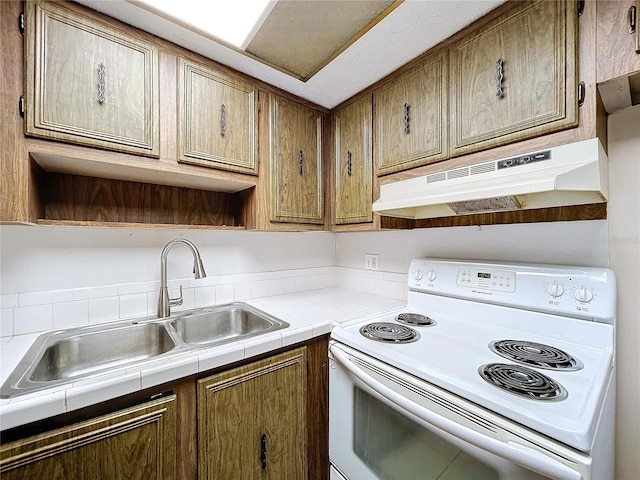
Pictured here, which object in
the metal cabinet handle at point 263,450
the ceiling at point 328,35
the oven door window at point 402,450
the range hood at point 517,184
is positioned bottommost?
the metal cabinet handle at point 263,450

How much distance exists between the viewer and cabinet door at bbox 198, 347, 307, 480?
0.99 metres

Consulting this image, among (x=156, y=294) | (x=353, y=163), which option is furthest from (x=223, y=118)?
(x=156, y=294)

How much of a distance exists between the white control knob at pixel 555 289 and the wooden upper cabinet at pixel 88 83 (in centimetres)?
170

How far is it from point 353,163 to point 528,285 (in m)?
1.06

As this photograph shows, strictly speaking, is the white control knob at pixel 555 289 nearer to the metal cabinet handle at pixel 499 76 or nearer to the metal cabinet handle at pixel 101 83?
the metal cabinet handle at pixel 499 76

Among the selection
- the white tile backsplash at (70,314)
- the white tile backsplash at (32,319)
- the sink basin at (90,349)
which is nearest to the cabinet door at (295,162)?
the sink basin at (90,349)

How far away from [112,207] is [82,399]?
0.92m

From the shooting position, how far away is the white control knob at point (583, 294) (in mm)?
1013

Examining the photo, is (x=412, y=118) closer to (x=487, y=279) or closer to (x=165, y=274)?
(x=487, y=279)

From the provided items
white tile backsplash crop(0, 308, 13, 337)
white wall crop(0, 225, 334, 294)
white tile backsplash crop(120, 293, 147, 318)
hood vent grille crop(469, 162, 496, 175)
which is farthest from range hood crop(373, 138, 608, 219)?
white tile backsplash crop(0, 308, 13, 337)

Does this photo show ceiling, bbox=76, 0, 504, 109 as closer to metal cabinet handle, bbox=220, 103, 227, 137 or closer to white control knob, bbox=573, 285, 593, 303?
metal cabinet handle, bbox=220, 103, 227, 137

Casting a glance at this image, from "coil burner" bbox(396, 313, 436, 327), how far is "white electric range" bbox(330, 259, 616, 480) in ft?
0.03

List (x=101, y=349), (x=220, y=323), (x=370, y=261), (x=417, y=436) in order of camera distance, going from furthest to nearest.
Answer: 1. (x=370, y=261)
2. (x=220, y=323)
3. (x=101, y=349)
4. (x=417, y=436)

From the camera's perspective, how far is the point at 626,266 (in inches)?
40.8
